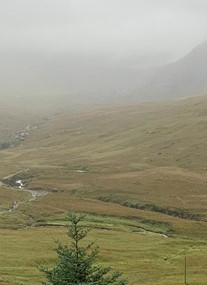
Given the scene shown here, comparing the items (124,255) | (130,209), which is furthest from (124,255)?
(130,209)

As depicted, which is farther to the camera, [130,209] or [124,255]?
[130,209]

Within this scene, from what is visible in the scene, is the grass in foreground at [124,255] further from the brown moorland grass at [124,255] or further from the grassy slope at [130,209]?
the grassy slope at [130,209]

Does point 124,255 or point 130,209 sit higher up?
point 130,209

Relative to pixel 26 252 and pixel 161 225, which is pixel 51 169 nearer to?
pixel 161 225

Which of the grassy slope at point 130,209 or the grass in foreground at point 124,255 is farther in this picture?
the grassy slope at point 130,209

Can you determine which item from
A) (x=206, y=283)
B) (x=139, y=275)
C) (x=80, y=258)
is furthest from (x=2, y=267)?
(x=80, y=258)

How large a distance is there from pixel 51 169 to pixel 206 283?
425 feet

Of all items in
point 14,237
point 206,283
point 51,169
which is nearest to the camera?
point 206,283

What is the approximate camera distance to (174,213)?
11738 centimetres

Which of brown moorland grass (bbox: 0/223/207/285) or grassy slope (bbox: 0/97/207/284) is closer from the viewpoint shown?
brown moorland grass (bbox: 0/223/207/285)

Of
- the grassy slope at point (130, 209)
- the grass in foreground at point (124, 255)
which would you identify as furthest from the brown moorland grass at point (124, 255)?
the grassy slope at point (130, 209)

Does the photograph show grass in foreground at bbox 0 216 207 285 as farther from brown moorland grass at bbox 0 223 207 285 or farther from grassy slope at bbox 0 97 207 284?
grassy slope at bbox 0 97 207 284

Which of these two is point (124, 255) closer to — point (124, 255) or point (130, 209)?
point (124, 255)

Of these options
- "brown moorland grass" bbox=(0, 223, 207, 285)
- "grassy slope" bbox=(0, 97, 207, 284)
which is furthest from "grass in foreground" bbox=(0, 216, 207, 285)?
"grassy slope" bbox=(0, 97, 207, 284)
